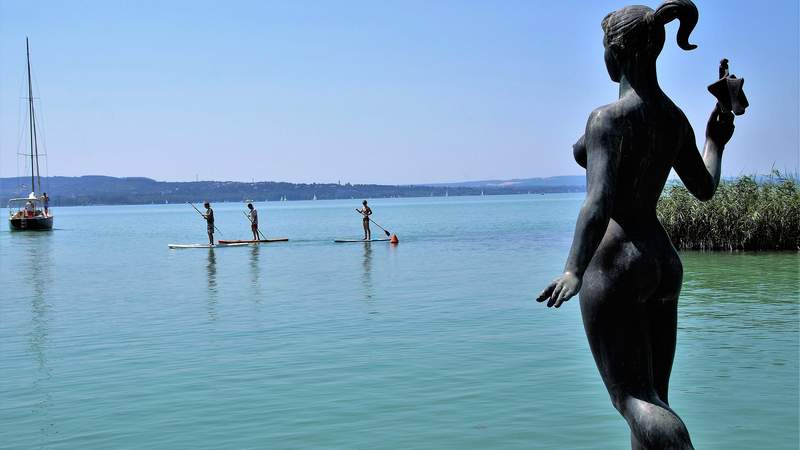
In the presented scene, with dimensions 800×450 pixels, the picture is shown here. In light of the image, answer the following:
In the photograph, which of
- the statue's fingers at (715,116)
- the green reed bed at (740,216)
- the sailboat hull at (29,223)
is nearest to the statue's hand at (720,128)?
the statue's fingers at (715,116)

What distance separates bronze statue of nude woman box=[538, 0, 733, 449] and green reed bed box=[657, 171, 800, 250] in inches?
1008

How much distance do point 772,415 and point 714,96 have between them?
5285 mm

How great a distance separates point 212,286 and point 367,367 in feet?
44.8

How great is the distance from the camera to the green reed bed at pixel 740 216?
2933 centimetres

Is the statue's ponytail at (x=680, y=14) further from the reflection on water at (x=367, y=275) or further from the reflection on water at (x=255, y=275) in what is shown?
the reflection on water at (x=255, y=275)

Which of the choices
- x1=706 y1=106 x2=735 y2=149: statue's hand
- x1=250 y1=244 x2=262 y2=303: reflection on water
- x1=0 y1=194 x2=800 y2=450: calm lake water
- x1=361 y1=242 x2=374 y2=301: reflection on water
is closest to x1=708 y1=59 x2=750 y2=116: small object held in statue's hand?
x1=706 y1=106 x2=735 y2=149: statue's hand

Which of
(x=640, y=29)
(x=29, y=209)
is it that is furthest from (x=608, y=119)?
(x=29, y=209)

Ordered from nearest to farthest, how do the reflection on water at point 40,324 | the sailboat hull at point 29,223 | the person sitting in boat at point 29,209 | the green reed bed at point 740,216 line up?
the reflection on water at point 40,324, the green reed bed at point 740,216, the sailboat hull at point 29,223, the person sitting in boat at point 29,209

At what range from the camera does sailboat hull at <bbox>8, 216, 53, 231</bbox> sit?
74.7 m

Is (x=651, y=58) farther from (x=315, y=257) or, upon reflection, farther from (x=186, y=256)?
(x=186, y=256)

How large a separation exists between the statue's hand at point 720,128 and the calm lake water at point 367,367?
13.4 feet

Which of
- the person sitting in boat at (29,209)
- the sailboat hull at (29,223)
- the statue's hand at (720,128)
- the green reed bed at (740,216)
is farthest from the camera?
the person sitting in boat at (29,209)

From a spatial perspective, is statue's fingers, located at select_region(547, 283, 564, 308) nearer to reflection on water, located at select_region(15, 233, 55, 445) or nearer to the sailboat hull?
reflection on water, located at select_region(15, 233, 55, 445)

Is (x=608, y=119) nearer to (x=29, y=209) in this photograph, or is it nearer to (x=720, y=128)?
(x=720, y=128)
